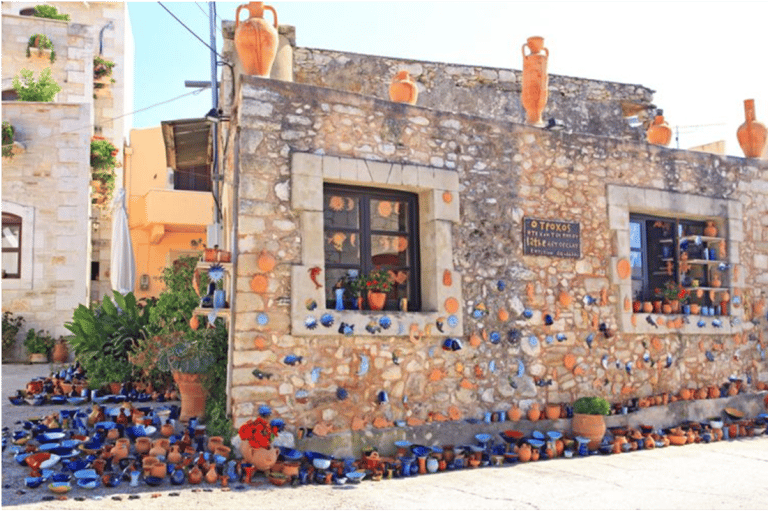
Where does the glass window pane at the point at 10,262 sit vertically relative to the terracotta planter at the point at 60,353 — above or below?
above

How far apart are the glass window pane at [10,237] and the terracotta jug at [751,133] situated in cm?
1182

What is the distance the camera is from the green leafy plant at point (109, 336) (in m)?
8.26

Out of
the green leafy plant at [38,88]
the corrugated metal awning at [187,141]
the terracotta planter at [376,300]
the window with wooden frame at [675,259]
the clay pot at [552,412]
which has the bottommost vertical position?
the clay pot at [552,412]

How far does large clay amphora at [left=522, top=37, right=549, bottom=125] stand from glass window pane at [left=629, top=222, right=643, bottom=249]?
1702 mm

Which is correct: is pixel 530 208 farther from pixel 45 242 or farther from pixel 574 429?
pixel 45 242

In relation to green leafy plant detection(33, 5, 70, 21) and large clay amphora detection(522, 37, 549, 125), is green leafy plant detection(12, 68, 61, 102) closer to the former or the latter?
green leafy plant detection(33, 5, 70, 21)

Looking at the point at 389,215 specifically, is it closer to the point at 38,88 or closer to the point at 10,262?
the point at 10,262

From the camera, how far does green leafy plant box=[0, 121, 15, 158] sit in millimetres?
12680

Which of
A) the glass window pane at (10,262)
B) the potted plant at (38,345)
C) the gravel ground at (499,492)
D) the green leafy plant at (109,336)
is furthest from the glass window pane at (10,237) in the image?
the gravel ground at (499,492)

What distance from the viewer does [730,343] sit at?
8641 millimetres

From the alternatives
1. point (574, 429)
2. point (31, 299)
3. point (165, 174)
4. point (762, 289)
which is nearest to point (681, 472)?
point (574, 429)

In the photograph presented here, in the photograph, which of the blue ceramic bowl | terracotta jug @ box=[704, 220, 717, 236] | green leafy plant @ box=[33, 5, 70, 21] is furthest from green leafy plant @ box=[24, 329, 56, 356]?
terracotta jug @ box=[704, 220, 717, 236]

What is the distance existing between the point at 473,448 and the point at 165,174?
47.8 feet

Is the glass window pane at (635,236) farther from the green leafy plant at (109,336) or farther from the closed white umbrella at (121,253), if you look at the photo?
the closed white umbrella at (121,253)
